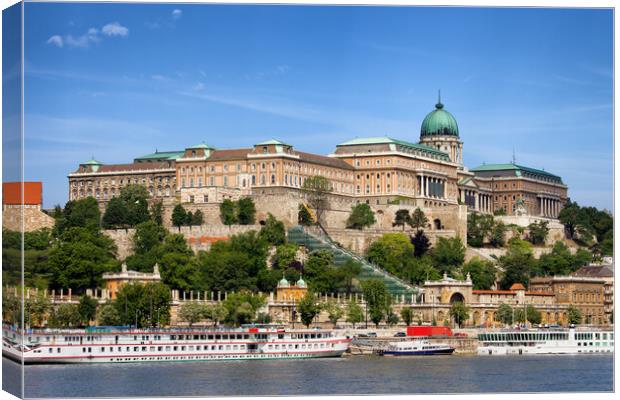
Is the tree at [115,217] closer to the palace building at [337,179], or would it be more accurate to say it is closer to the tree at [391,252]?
the palace building at [337,179]

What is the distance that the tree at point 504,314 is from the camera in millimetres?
77875

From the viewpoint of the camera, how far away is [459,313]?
77.2 m

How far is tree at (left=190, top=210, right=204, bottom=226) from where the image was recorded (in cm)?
8719

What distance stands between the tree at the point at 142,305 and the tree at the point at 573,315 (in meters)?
21.1

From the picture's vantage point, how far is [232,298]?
70.9 metres

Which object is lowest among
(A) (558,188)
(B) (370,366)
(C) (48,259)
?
(B) (370,366)

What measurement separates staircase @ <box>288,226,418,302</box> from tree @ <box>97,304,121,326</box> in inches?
694

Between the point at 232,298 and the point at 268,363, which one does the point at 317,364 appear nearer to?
the point at 268,363

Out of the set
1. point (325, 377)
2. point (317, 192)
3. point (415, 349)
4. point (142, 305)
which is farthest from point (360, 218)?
point (325, 377)

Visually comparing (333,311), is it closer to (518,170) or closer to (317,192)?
(317,192)

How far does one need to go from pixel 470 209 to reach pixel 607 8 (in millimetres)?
72642

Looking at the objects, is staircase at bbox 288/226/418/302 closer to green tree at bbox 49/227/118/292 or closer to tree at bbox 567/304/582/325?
tree at bbox 567/304/582/325

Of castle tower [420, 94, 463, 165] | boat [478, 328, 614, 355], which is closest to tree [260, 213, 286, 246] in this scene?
boat [478, 328, 614, 355]

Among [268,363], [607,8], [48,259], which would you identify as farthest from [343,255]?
[607,8]
